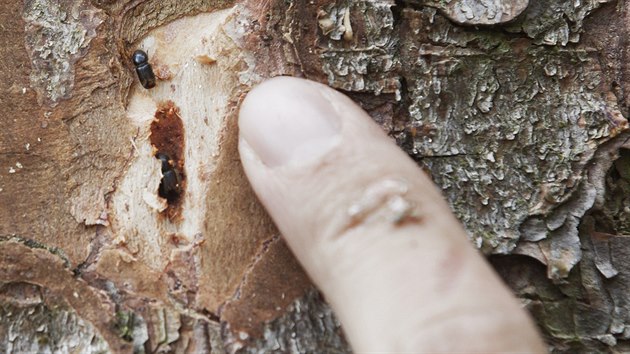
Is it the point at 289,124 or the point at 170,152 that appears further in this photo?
the point at 170,152

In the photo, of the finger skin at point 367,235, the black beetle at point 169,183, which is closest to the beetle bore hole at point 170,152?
the black beetle at point 169,183

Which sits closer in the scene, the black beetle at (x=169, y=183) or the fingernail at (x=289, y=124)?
the fingernail at (x=289, y=124)

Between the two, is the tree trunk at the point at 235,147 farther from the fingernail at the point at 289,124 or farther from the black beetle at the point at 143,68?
the fingernail at the point at 289,124

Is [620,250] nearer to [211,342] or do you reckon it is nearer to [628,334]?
[628,334]

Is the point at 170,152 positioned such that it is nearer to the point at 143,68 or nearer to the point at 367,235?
the point at 143,68

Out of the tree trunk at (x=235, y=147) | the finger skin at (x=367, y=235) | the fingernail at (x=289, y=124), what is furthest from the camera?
the tree trunk at (x=235, y=147)

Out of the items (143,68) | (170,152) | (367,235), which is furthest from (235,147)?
(367,235)
